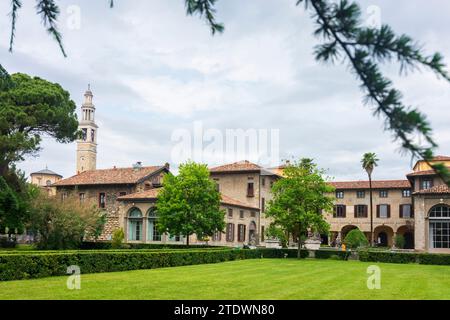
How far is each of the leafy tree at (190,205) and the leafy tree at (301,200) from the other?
19.6 ft

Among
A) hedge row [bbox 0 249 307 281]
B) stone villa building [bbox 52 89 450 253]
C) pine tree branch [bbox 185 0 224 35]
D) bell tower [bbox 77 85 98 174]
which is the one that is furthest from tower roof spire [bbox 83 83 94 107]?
pine tree branch [bbox 185 0 224 35]

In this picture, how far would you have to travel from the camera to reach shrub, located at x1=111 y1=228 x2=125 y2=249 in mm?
41656

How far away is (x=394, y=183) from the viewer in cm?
6219

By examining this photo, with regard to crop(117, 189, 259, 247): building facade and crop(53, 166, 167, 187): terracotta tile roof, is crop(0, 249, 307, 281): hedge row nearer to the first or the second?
crop(117, 189, 259, 247): building facade

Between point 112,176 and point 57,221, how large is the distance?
13184 mm

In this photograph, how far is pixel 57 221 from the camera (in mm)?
37875

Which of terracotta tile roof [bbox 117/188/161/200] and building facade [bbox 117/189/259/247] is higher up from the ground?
terracotta tile roof [bbox 117/188/161/200]

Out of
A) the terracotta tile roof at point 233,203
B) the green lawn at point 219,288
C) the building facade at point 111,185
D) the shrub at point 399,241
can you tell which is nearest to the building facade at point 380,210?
the shrub at point 399,241

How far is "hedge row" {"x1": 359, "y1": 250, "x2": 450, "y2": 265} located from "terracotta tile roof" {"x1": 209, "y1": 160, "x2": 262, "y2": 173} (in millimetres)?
16105

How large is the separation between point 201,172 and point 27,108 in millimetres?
13848

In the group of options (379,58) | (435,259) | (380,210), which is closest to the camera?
(379,58)

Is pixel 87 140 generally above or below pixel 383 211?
above

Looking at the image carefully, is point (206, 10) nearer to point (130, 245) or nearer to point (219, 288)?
point (219, 288)

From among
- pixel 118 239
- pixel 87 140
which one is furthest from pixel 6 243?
pixel 87 140
